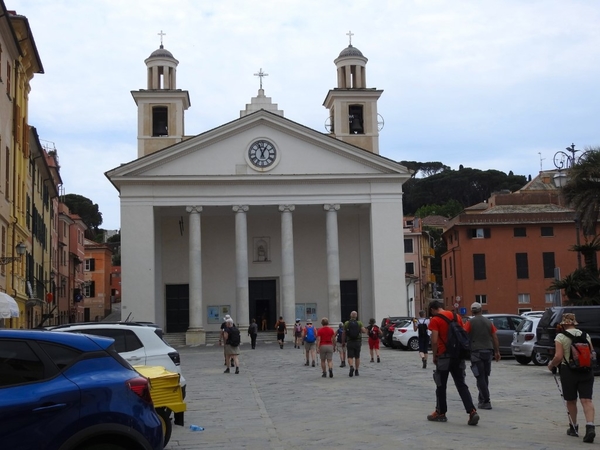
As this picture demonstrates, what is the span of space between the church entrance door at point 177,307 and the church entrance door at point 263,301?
142 inches

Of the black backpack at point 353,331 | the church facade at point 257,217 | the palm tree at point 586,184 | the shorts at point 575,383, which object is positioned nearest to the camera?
the shorts at point 575,383

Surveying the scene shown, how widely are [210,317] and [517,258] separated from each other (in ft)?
66.6

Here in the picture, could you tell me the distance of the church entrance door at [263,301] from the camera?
1874 inches

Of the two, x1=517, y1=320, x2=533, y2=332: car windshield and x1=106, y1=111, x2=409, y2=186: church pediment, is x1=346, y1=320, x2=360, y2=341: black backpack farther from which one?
x1=106, y1=111, x2=409, y2=186: church pediment

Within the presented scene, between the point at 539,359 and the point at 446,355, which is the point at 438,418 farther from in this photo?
the point at 539,359

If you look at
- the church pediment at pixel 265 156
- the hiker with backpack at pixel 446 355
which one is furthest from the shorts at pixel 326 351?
the church pediment at pixel 265 156

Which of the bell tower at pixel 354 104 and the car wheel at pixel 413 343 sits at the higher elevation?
the bell tower at pixel 354 104

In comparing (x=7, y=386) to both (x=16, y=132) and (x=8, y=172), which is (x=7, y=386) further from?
(x=16, y=132)

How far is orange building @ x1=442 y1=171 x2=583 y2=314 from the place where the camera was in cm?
5281

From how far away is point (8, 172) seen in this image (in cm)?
2803

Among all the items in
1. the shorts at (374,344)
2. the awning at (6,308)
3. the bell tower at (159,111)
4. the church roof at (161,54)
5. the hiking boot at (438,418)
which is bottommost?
the hiking boot at (438,418)

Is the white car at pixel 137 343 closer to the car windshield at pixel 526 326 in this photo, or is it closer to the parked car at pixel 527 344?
the parked car at pixel 527 344

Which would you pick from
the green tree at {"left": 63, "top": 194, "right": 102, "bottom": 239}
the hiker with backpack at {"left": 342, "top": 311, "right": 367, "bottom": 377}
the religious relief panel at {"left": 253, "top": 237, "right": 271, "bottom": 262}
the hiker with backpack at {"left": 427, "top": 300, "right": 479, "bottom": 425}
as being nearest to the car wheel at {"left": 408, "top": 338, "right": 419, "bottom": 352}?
the hiker with backpack at {"left": 342, "top": 311, "right": 367, "bottom": 377}

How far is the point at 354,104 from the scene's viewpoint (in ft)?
160
